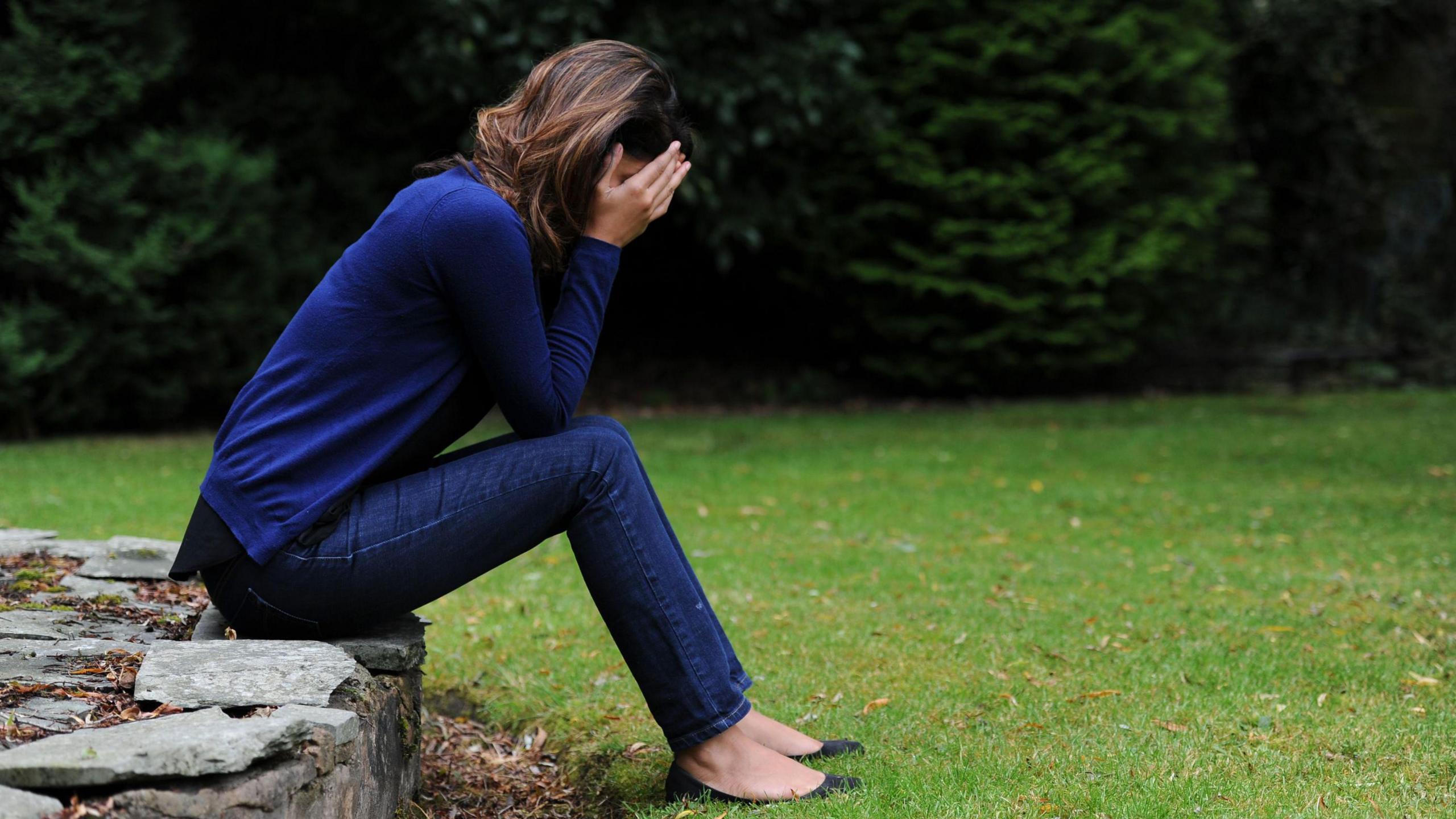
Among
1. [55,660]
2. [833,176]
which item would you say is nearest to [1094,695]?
[55,660]

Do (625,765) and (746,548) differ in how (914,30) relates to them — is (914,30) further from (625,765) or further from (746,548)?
(625,765)

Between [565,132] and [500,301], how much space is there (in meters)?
0.37

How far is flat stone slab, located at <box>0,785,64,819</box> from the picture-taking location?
5.44 feet

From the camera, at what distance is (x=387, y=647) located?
251 centimetres

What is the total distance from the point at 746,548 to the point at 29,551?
2815 mm

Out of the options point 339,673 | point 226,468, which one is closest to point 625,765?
point 339,673

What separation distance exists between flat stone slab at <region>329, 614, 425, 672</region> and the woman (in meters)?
0.05

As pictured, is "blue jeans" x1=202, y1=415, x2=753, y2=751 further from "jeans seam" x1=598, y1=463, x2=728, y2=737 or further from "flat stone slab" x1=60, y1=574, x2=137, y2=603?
"flat stone slab" x1=60, y1=574, x2=137, y2=603

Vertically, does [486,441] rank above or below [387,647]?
above

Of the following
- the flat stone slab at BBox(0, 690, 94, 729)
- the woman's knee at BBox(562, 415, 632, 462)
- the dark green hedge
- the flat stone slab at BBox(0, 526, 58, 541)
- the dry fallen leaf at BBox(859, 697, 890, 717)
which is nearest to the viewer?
the flat stone slab at BBox(0, 690, 94, 729)

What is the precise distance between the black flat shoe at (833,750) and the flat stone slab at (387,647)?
853 millimetres

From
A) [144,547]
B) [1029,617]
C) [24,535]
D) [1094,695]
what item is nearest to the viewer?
[1094,695]

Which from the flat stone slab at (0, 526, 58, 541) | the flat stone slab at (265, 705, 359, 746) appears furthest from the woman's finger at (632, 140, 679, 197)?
the flat stone slab at (0, 526, 58, 541)

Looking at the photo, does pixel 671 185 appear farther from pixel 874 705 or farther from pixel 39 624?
pixel 39 624
